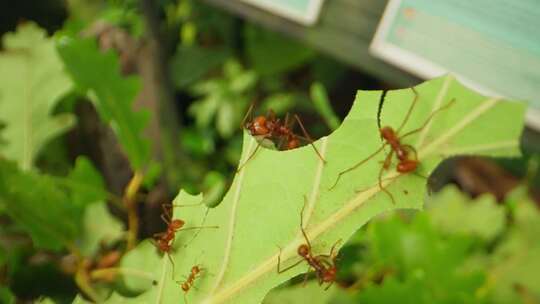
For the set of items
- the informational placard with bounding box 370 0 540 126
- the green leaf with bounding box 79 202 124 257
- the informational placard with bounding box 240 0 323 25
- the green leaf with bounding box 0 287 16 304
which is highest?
the informational placard with bounding box 370 0 540 126

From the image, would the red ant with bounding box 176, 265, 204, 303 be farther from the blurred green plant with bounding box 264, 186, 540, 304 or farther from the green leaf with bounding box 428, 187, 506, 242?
the green leaf with bounding box 428, 187, 506, 242

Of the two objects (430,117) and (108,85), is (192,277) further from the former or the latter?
(108,85)

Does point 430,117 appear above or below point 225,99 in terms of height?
above

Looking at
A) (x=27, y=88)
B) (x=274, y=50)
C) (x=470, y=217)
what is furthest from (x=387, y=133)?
(x=274, y=50)

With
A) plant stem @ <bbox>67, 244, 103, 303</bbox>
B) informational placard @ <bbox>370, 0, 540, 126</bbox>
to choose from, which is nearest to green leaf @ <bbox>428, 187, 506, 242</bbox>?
informational placard @ <bbox>370, 0, 540, 126</bbox>

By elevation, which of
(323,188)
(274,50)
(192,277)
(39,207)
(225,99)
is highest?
(323,188)

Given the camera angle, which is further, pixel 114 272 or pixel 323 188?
pixel 114 272

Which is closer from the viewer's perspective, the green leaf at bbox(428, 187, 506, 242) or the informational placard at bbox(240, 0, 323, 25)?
the informational placard at bbox(240, 0, 323, 25)
